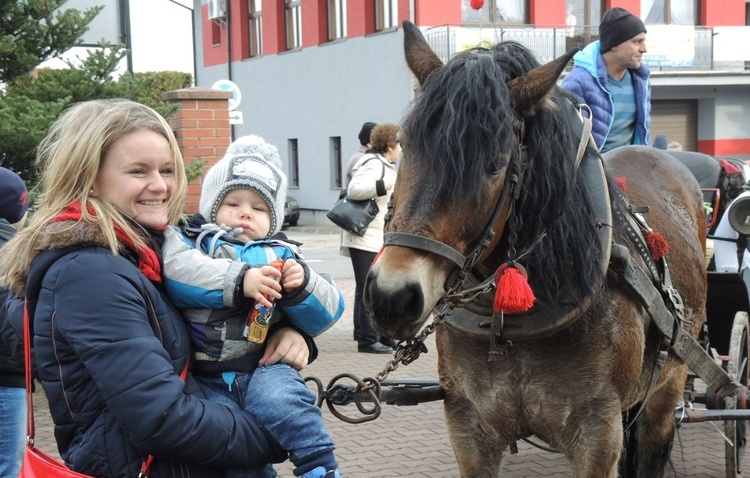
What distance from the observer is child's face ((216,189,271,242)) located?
7.94 feet

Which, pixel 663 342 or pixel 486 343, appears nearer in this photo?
pixel 486 343

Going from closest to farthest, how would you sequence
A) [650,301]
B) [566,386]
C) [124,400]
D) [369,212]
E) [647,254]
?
[124,400] < [566,386] < [650,301] < [647,254] < [369,212]

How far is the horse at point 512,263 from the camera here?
2.56 meters

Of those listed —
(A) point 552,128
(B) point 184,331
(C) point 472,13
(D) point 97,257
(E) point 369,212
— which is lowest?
(E) point 369,212

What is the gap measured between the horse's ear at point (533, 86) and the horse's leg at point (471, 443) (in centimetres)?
107

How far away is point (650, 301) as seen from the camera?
3322 millimetres

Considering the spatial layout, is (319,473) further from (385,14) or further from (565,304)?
(385,14)

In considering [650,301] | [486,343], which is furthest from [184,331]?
[650,301]

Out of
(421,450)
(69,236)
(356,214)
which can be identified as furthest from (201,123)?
(69,236)

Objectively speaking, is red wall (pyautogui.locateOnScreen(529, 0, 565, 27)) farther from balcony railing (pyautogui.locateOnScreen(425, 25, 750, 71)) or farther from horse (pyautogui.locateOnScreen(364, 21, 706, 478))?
horse (pyautogui.locateOnScreen(364, 21, 706, 478))

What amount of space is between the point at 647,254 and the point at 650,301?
273mm

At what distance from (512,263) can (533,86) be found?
1.74 ft

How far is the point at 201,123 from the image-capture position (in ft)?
32.3

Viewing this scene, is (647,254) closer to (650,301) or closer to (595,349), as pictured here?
(650,301)
